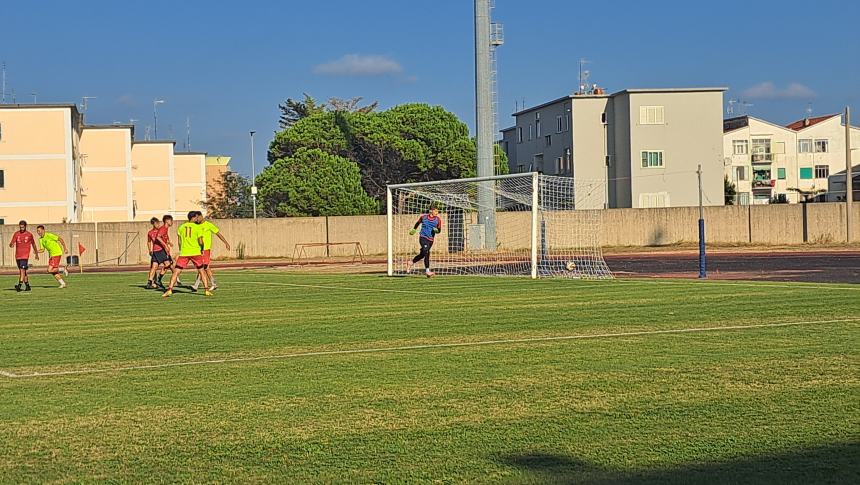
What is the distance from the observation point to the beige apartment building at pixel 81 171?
68.3 m

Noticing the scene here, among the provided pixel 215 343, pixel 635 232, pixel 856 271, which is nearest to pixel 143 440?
pixel 215 343

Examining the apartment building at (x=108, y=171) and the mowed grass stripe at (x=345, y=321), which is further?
the apartment building at (x=108, y=171)

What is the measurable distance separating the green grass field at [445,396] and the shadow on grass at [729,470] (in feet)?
0.06

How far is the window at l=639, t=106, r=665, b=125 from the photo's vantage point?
75.4 metres

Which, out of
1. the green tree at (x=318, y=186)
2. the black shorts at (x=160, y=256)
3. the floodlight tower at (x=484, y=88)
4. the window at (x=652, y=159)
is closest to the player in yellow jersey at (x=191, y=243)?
the black shorts at (x=160, y=256)

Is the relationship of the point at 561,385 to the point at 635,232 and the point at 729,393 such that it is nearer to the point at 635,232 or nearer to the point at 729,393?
the point at 729,393

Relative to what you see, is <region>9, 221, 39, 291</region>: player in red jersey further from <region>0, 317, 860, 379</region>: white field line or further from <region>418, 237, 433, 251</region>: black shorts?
<region>0, 317, 860, 379</region>: white field line

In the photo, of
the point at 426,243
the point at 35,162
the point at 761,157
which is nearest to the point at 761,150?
the point at 761,157

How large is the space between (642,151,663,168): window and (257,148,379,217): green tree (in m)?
20.0

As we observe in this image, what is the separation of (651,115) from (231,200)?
105 feet

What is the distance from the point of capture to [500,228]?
162ft

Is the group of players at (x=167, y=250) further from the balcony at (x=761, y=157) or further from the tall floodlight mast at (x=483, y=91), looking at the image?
the balcony at (x=761, y=157)

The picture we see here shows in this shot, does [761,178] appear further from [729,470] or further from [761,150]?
[729,470]

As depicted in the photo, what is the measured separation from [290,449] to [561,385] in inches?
120
